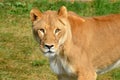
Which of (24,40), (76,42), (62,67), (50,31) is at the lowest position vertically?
(24,40)

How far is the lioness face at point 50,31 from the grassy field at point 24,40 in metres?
1.71

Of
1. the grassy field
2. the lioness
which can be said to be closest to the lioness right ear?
the lioness

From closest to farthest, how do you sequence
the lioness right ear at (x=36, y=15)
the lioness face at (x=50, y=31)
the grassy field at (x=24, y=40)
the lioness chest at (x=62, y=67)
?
the lioness face at (x=50, y=31) < the lioness right ear at (x=36, y=15) < the lioness chest at (x=62, y=67) < the grassy field at (x=24, y=40)

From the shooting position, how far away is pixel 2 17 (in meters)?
8.05

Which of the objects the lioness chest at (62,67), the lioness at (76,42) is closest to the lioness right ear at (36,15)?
the lioness at (76,42)

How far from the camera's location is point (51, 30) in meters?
3.94

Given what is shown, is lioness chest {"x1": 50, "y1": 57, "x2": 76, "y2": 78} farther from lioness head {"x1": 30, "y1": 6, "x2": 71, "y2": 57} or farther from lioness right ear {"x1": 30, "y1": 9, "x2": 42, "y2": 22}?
lioness right ear {"x1": 30, "y1": 9, "x2": 42, "y2": 22}

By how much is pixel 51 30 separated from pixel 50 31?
13mm

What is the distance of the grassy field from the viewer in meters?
5.82

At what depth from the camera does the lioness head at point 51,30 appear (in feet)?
12.9

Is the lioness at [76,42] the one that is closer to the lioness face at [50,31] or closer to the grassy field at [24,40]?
the lioness face at [50,31]

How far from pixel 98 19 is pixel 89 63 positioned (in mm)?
510

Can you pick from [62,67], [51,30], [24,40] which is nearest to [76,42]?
[62,67]

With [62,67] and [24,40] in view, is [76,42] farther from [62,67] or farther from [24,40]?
[24,40]
